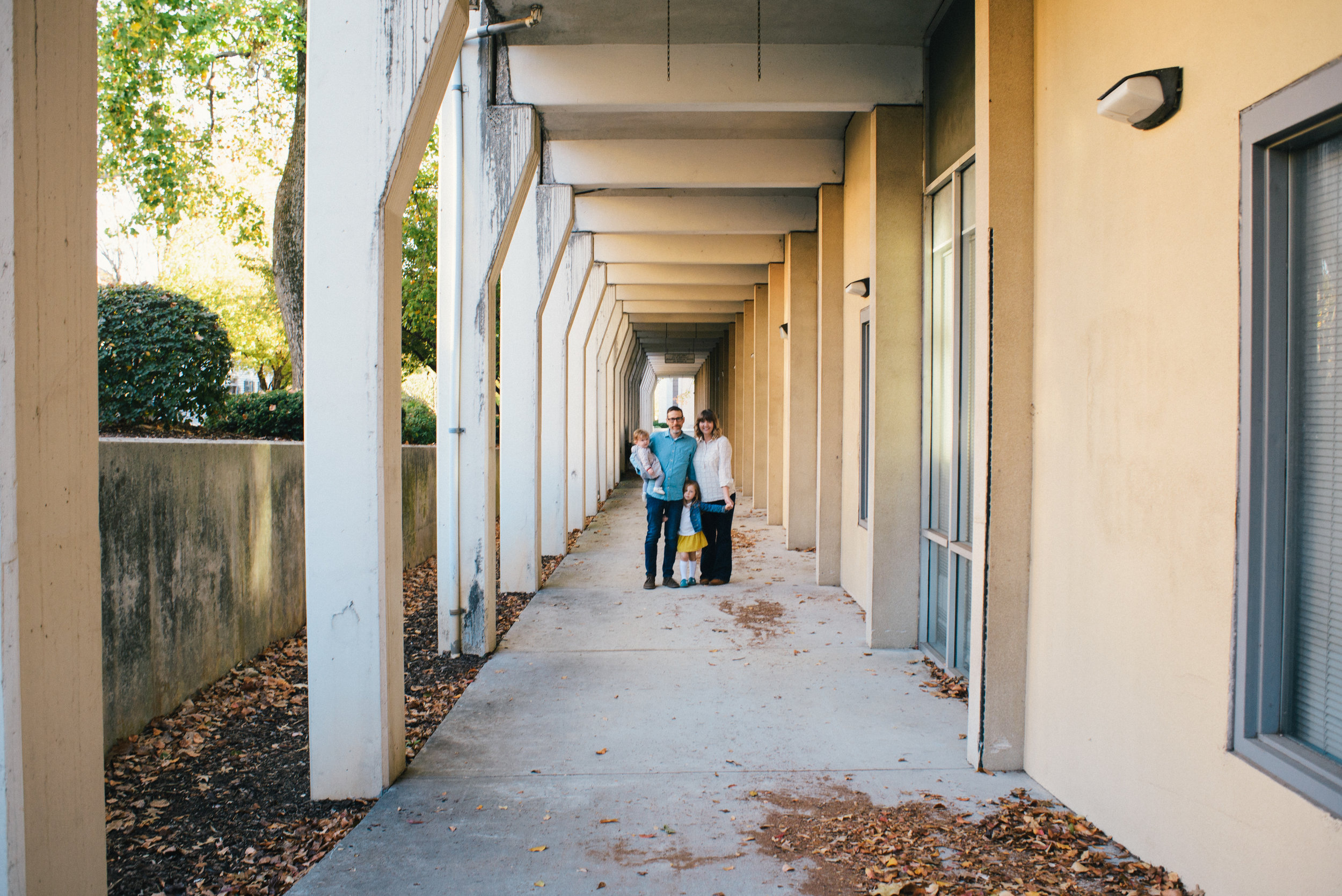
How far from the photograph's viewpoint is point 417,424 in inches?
509

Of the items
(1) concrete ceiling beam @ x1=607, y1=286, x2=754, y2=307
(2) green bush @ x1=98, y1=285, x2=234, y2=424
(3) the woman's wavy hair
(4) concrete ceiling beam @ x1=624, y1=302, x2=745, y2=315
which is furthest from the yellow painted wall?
(4) concrete ceiling beam @ x1=624, y1=302, x2=745, y2=315

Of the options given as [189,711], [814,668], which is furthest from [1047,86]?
[189,711]

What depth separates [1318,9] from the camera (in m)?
2.51

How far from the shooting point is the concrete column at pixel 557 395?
37.4 feet

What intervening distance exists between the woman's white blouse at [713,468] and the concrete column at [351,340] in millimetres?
5438

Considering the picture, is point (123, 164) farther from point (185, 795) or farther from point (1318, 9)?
point (1318, 9)

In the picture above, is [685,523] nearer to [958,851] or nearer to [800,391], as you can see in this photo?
[800,391]

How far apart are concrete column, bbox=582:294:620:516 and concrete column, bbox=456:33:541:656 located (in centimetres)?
810

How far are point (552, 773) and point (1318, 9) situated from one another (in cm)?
413

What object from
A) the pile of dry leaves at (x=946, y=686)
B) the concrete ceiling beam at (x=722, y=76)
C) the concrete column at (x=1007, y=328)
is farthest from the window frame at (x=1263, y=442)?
the concrete ceiling beam at (x=722, y=76)

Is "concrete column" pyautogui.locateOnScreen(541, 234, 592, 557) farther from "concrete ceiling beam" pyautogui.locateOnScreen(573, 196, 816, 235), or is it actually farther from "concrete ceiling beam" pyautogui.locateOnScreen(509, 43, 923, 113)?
"concrete ceiling beam" pyautogui.locateOnScreen(509, 43, 923, 113)

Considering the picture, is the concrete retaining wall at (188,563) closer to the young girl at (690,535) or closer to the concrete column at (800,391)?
the young girl at (690,535)

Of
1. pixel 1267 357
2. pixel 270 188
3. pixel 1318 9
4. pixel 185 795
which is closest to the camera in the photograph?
pixel 1318 9

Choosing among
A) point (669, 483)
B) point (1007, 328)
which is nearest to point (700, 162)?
point (669, 483)
